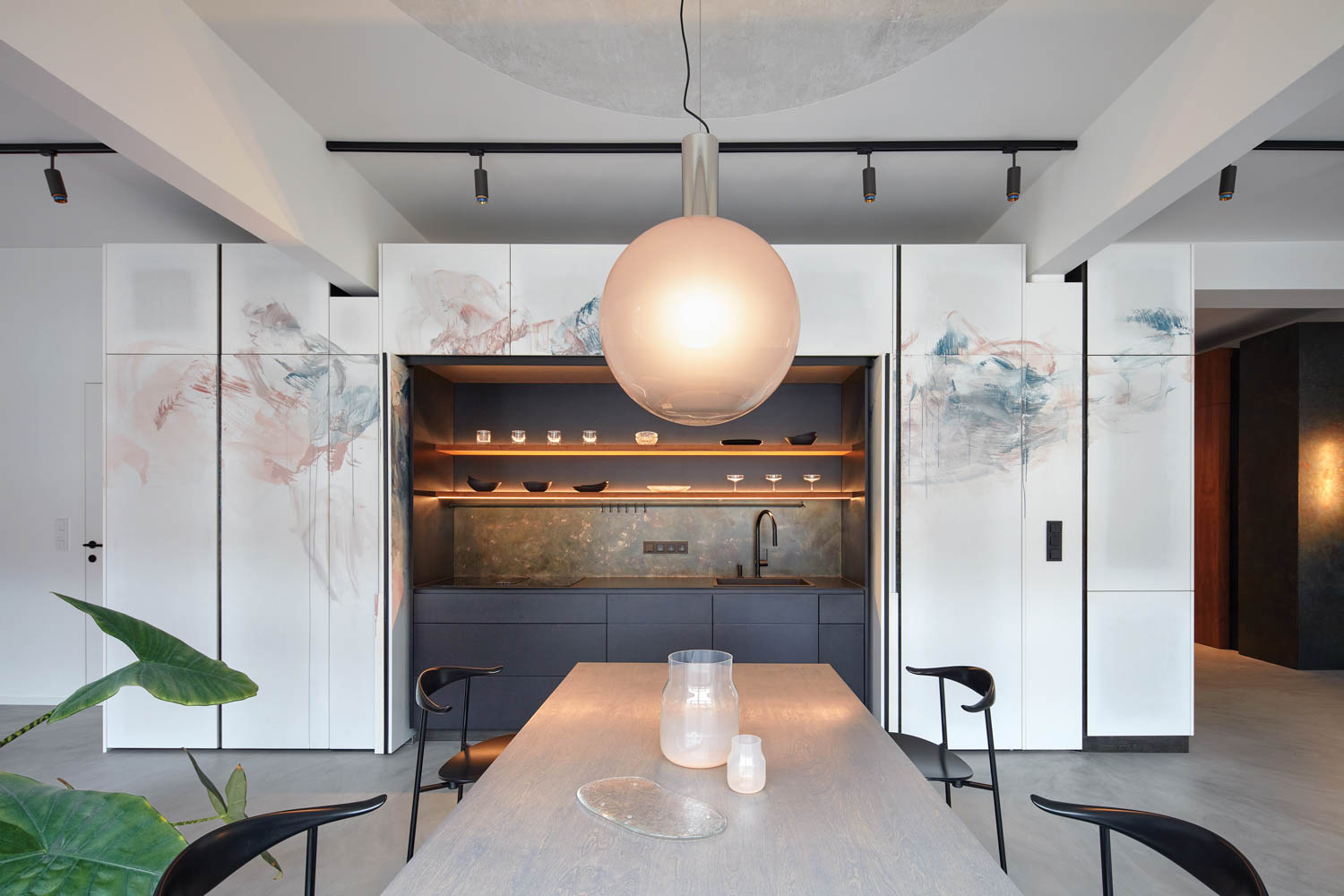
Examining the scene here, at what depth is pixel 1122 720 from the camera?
13.1 feet

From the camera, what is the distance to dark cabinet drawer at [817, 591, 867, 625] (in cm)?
416

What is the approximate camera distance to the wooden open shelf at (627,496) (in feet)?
15.3

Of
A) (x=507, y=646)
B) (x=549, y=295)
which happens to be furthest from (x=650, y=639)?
(x=549, y=295)

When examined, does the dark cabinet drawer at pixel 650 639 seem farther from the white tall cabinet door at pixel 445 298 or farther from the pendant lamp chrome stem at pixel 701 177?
the pendant lamp chrome stem at pixel 701 177

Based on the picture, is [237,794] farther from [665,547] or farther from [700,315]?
[665,547]

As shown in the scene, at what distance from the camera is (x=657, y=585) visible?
4348 millimetres

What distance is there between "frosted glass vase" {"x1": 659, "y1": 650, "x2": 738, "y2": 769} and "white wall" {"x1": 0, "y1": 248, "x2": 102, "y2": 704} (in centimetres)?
517

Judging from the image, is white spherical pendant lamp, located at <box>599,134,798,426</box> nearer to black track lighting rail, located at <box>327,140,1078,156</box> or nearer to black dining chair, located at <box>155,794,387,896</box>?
black dining chair, located at <box>155,794,387,896</box>

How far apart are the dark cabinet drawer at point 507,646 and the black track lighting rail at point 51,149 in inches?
111

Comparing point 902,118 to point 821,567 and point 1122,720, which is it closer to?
point 821,567

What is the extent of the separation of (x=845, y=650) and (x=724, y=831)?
287 cm

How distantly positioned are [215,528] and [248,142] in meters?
2.14

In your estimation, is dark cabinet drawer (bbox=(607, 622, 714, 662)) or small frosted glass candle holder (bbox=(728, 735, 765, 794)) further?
dark cabinet drawer (bbox=(607, 622, 714, 662))

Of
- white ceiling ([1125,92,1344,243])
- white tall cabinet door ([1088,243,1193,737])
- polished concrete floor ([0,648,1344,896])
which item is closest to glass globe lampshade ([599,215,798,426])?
polished concrete floor ([0,648,1344,896])
